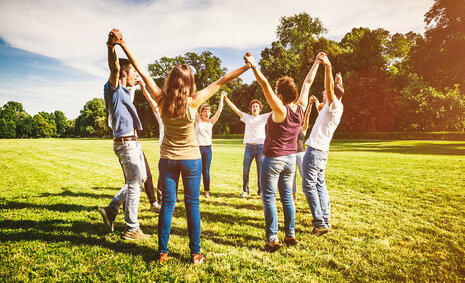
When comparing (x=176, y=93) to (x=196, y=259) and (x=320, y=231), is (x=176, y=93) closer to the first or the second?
(x=196, y=259)

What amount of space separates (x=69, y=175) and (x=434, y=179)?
45.6ft

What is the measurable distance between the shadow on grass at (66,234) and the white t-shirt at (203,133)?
2.98 metres

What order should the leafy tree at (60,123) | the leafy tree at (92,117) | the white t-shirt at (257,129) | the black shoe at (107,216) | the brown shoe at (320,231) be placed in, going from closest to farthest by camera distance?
1. the black shoe at (107,216)
2. the brown shoe at (320,231)
3. the white t-shirt at (257,129)
4. the leafy tree at (92,117)
5. the leafy tree at (60,123)

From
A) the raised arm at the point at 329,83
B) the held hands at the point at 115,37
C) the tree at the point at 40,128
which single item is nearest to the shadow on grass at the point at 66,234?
the held hands at the point at 115,37

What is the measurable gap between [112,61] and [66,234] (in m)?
3.04

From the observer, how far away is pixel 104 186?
748cm

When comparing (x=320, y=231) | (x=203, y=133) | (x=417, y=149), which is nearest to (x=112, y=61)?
(x=203, y=133)

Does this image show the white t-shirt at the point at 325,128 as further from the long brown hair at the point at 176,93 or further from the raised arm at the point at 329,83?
the long brown hair at the point at 176,93

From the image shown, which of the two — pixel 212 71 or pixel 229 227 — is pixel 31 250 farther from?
pixel 212 71

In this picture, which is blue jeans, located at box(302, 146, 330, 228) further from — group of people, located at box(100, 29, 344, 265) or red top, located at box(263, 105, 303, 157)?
red top, located at box(263, 105, 303, 157)

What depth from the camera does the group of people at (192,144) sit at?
2.81 metres

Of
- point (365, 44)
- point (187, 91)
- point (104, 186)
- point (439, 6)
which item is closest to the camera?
point (187, 91)

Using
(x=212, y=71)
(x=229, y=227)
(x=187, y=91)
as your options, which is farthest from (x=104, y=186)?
(x=212, y=71)

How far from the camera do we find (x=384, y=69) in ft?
112
